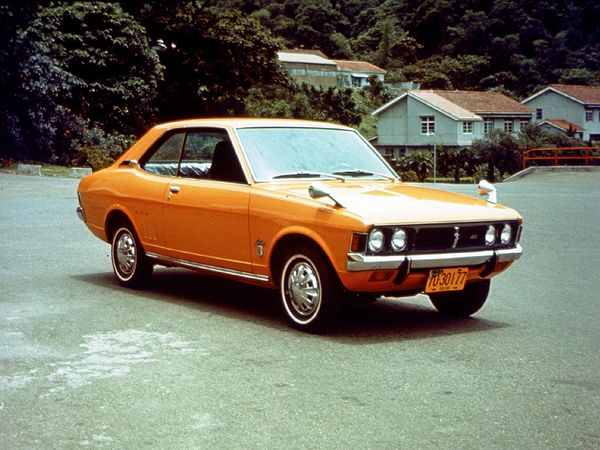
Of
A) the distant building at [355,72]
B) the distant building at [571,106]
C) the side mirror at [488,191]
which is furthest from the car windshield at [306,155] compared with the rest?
the distant building at [355,72]

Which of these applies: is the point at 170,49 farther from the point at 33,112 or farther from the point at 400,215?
the point at 400,215

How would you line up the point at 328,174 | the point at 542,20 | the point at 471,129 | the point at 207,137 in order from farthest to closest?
the point at 542,20 → the point at 471,129 → the point at 207,137 → the point at 328,174

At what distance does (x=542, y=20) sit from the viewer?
110875mm

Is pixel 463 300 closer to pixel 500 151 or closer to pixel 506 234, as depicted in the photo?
pixel 506 234

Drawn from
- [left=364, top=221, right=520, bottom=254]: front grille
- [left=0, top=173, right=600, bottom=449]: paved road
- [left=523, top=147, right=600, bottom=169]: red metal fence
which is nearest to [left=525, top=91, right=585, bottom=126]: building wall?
[left=523, top=147, right=600, bottom=169]: red metal fence

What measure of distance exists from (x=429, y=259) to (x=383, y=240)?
1.27ft

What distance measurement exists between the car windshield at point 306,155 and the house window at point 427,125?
78268 millimetres

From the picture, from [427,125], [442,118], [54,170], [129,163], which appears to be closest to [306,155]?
[129,163]

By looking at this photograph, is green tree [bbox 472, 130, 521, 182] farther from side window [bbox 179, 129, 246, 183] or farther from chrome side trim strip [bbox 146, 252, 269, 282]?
chrome side trim strip [bbox 146, 252, 269, 282]

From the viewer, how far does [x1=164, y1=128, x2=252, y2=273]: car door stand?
7332mm

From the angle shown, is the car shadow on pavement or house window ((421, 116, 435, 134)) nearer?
the car shadow on pavement

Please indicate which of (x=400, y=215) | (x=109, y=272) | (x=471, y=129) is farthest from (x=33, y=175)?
(x=471, y=129)

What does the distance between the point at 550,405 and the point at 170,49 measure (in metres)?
43.7

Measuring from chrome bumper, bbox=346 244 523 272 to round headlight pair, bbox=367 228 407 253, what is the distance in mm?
79
